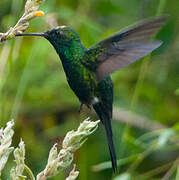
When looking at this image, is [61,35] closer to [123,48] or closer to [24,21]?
[123,48]

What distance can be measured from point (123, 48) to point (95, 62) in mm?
276

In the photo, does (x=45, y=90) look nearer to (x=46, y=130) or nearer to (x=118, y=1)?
(x=46, y=130)

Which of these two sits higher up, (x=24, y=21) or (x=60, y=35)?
(x=24, y=21)

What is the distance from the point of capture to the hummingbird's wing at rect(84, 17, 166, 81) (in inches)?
75.5

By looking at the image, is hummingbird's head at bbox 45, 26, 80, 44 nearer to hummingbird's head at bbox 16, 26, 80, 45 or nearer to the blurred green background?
hummingbird's head at bbox 16, 26, 80, 45

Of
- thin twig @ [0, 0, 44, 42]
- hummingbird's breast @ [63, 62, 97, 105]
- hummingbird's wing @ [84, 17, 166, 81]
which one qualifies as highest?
thin twig @ [0, 0, 44, 42]

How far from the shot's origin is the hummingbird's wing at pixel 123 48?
75.5 inches

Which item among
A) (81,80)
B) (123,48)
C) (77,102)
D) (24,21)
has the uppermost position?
(24,21)

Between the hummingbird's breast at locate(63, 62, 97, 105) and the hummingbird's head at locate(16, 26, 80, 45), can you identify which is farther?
the hummingbird's breast at locate(63, 62, 97, 105)

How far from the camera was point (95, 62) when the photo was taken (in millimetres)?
2398

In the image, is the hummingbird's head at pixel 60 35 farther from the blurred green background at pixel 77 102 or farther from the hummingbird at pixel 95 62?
the blurred green background at pixel 77 102

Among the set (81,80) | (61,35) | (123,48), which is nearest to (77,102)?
(81,80)

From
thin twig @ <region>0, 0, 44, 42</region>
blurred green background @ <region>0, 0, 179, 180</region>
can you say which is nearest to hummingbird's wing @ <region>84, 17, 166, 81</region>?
thin twig @ <region>0, 0, 44, 42</region>

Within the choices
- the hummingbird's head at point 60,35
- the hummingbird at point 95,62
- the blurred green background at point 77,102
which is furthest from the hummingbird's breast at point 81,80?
the blurred green background at point 77,102
